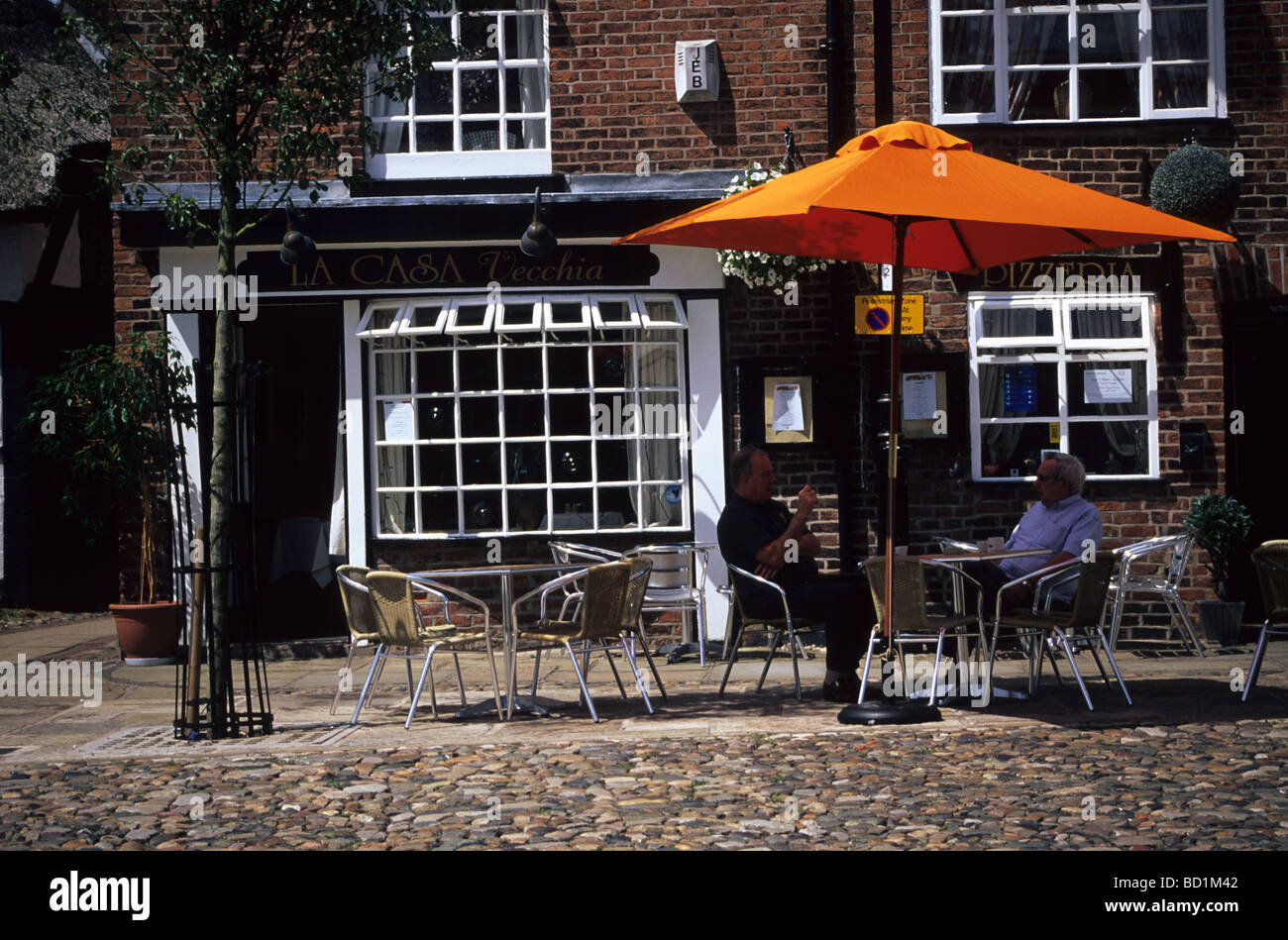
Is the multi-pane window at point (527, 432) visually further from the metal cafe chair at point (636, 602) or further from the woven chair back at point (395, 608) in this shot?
the woven chair back at point (395, 608)

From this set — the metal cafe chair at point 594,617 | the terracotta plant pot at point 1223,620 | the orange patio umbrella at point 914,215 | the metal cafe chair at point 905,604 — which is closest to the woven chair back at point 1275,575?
the metal cafe chair at point 905,604

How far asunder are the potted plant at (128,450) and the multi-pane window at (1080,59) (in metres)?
6.35

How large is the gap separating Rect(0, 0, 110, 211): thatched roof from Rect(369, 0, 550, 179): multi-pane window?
2.69 meters

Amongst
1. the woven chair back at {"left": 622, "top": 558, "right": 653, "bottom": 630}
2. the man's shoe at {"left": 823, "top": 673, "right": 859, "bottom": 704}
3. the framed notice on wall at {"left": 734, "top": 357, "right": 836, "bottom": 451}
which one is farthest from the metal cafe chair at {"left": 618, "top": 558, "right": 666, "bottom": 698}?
the framed notice on wall at {"left": 734, "top": 357, "right": 836, "bottom": 451}

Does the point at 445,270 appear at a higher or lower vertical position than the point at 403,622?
higher

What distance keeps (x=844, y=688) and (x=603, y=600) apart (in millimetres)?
1452

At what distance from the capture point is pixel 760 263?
403 inches

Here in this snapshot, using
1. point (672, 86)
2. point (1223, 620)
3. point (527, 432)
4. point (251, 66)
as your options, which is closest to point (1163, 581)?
point (1223, 620)

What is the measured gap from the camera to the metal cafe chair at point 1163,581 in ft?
31.0

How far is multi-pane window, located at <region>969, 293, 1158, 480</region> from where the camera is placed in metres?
10.8

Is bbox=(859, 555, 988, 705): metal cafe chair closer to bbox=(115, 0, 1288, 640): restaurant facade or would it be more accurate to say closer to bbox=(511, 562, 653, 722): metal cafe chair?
bbox=(511, 562, 653, 722): metal cafe chair

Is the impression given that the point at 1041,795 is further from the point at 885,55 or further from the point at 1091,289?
the point at 885,55

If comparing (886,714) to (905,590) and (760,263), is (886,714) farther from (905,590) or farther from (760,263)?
(760,263)
